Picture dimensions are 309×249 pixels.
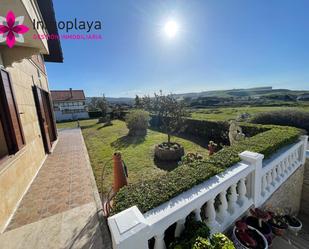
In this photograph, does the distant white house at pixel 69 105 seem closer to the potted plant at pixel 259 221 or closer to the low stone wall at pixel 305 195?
the low stone wall at pixel 305 195

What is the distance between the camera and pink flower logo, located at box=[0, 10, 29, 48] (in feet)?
8.38

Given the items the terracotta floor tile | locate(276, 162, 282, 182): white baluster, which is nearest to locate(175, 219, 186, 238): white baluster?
the terracotta floor tile

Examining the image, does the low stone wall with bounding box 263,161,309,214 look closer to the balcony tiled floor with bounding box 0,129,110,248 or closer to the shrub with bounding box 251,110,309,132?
the balcony tiled floor with bounding box 0,129,110,248

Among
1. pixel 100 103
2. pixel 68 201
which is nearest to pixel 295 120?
pixel 68 201

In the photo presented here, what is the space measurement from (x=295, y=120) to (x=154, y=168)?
27.2 feet

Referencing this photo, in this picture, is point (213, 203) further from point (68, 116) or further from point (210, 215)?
point (68, 116)

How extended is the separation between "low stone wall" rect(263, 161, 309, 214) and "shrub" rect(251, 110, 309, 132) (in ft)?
17.0

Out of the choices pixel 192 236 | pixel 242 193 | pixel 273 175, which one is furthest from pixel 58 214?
pixel 273 175

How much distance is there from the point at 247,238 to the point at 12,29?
5.10 metres

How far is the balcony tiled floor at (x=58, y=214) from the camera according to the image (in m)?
2.67

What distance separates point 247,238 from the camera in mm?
2307

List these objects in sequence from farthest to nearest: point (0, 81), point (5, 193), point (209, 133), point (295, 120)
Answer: point (209, 133) → point (295, 120) → point (0, 81) → point (5, 193)

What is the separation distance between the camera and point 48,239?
269 centimetres

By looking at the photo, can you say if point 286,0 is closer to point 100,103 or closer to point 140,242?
point 140,242
